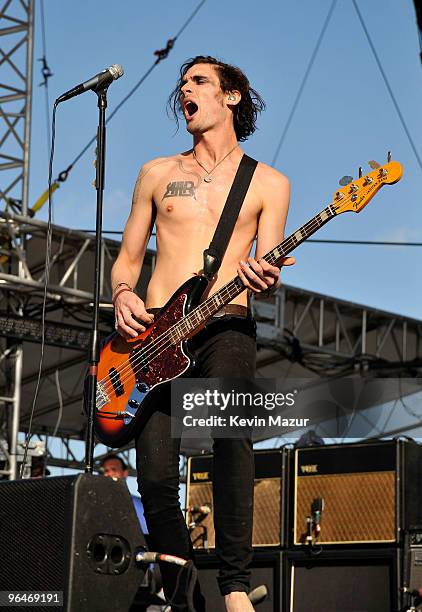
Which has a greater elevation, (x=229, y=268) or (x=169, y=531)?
(x=229, y=268)

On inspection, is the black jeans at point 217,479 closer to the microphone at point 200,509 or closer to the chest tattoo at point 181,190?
the chest tattoo at point 181,190

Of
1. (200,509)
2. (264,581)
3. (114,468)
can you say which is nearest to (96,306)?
(264,581)

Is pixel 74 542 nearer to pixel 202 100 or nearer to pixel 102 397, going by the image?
pixel 102 397

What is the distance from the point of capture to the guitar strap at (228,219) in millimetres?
3859

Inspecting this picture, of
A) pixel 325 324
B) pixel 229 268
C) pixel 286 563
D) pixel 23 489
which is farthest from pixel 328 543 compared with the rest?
pixel 325 324

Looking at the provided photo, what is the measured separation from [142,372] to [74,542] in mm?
951

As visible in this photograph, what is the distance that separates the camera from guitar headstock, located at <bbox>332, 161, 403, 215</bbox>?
13.3 feet

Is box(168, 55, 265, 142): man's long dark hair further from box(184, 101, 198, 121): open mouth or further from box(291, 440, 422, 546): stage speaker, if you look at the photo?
box(291, 440, 422, 546): stage speaker

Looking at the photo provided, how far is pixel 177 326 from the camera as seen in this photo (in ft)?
12.7

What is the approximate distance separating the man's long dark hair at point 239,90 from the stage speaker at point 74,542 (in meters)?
1.68

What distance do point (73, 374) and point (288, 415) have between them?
12.0m

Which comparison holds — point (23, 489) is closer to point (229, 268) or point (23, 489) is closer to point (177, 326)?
point (177, 326)

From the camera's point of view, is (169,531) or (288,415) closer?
(169,531)

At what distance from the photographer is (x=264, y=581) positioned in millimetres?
5688
